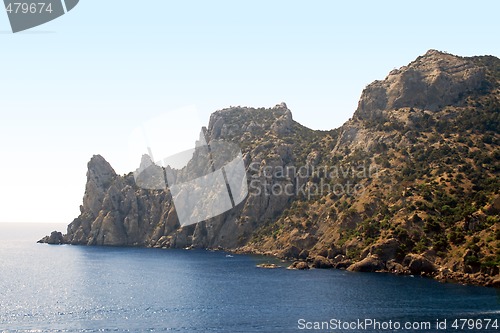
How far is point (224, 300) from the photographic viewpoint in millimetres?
102438

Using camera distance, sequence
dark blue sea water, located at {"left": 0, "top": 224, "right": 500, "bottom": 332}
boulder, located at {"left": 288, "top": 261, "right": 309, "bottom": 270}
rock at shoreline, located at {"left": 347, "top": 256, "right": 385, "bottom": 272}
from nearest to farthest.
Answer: dark blue sea water, located at {"left": 0, "top": 224, "right": 500, "bottom": 332}
rock at shoreline, located at {"left": 347, "top": 256, "right": 385, "bottom": 272}
boulder, located at {"left": 288, "top": 261, "right": 309, "bottom": 270}

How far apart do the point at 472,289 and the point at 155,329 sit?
68148 millimetres

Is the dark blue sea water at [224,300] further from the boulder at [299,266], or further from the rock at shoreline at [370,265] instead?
the boulder at [299,266]

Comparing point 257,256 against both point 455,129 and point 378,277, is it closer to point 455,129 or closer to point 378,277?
point 378,277

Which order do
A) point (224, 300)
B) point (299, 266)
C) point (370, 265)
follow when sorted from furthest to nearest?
point (299, 266) < point (370, 265) < point (224, 300)

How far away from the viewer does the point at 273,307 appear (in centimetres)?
9344

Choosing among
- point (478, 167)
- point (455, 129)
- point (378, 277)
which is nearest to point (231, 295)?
point (378, 277)

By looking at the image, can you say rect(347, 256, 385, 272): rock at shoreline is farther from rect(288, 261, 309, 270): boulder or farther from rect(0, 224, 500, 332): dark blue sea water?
rect(288, 261, 309, 270): boulder

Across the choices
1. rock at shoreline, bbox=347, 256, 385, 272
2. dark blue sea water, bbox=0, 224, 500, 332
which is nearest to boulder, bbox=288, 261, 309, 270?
dark blue sea water, bbox=0, 224, 500, 332

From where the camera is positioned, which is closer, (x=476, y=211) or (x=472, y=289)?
(x=472, y=289)

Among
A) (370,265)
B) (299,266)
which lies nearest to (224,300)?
(299,266)

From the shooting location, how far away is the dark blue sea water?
82.2 meters

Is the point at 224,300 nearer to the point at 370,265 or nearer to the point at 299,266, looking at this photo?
the point at 299,266

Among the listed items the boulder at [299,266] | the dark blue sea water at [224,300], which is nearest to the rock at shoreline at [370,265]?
the dark blue sea water at [224,300]
